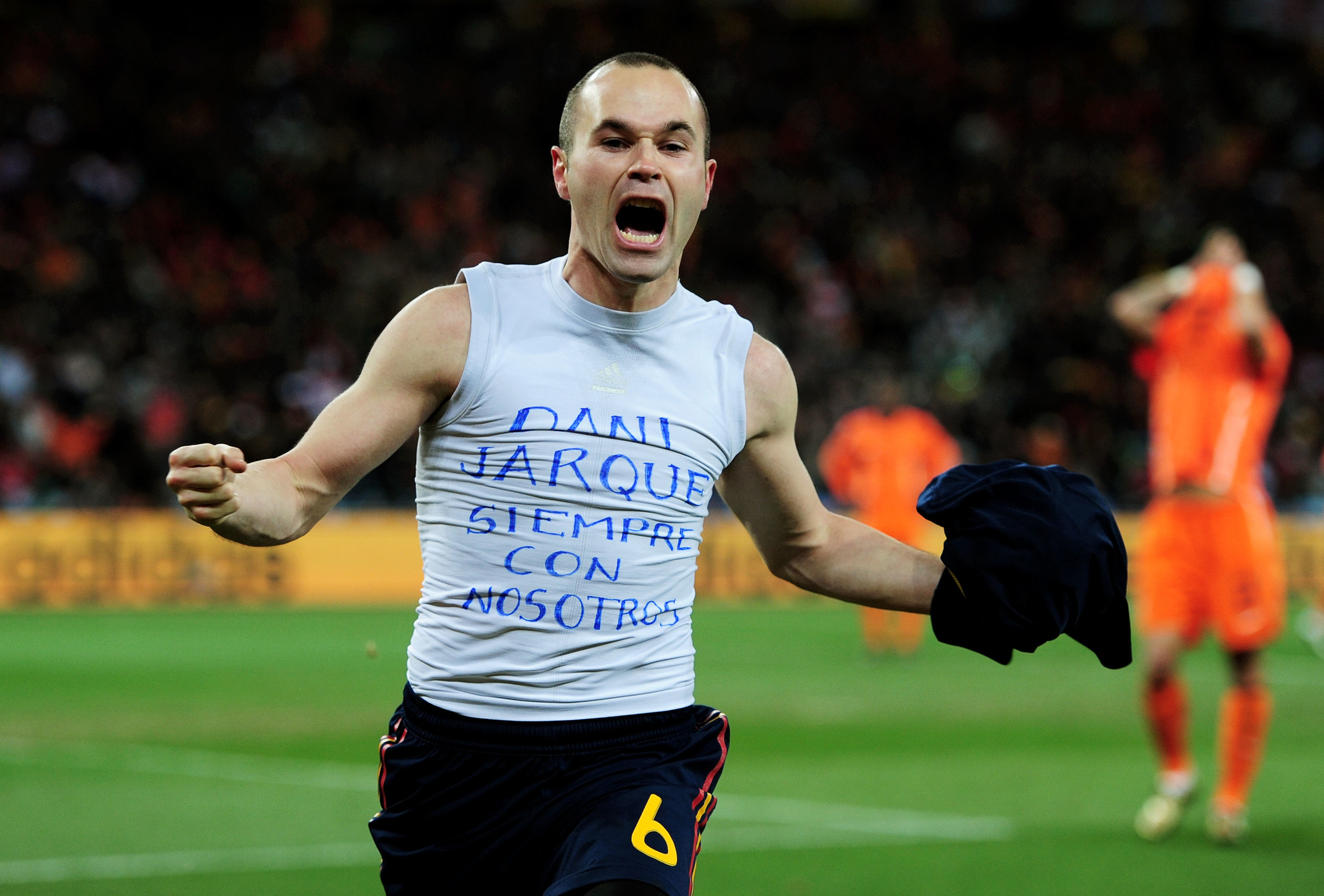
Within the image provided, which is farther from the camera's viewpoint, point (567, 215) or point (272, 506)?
point (567, 215)

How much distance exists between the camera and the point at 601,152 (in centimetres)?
345

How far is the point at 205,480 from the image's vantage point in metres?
2.82

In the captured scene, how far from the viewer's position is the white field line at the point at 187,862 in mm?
6684

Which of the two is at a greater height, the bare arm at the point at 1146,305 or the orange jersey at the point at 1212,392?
the bare arm at the point at 1146,305

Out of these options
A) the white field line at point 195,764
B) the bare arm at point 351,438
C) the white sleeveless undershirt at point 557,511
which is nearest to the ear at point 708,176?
the white sleeveless undershirt at point 557,511

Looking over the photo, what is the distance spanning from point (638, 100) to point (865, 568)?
3.76ft

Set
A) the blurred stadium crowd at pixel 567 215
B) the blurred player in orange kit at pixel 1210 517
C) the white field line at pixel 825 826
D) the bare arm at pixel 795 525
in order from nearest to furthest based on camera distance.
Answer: the bare arm at pixel 795 525 → the white field line at pixel 825 826 → the blurred player in orange kit at pixel 1210 517 → the blurred stadium crowd at pixel 567 215

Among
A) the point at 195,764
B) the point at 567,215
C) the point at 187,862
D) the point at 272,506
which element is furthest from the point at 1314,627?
the point at 272,506

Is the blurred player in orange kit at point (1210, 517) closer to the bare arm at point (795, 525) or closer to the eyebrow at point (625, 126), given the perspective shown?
the bare arm at point (795, 525)

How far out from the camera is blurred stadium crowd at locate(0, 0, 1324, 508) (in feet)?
66.4

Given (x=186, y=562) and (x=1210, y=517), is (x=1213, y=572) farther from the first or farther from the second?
(x=186, y=562)

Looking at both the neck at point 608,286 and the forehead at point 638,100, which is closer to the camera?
the forehead at point 638,100

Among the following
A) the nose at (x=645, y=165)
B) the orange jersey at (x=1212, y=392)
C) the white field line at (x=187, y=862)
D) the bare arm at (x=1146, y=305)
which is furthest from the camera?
the bare arm at (x=1146, y=305)

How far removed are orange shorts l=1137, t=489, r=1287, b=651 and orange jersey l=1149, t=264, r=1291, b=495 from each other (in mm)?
121
